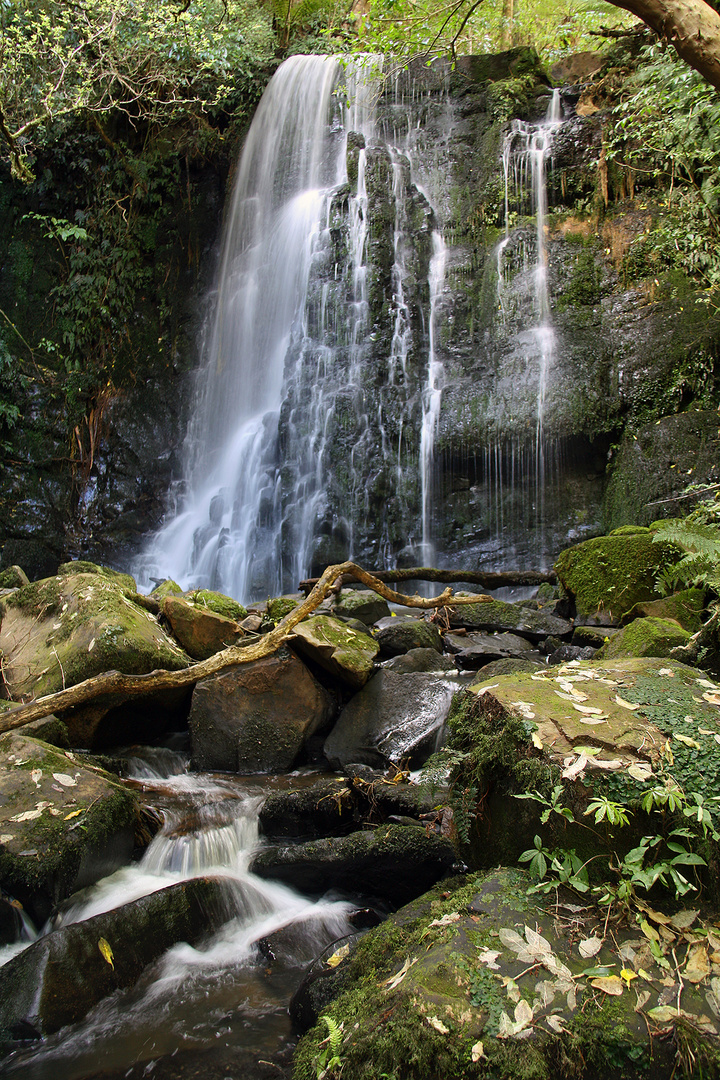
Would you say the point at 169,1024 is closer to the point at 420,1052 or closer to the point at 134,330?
the point at 420,1052

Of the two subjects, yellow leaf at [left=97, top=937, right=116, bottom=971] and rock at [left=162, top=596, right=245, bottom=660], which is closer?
yellow leaf at [left=97, top=937, right=116, bottom=971]

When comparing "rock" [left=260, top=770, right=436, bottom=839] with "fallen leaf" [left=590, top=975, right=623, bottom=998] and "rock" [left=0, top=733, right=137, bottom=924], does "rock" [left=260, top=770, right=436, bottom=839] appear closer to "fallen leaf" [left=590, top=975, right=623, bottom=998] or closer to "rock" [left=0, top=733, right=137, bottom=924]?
"rock" [left=0, top=733, right=137, bottom=924]

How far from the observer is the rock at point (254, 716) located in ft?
16.0

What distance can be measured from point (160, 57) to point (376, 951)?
17778 mm

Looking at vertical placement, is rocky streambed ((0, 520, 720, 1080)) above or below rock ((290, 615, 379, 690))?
below

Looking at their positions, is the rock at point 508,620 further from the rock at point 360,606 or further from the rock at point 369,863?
the rock at point 369,863

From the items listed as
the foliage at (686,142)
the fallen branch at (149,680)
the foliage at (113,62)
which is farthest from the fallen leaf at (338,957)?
the foliage at (113,62)

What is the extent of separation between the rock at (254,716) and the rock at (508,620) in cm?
272

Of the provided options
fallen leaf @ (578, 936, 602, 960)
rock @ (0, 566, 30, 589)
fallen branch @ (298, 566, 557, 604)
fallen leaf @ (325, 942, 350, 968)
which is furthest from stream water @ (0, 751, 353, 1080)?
fallen branch @ (298, 566, 557, 604)

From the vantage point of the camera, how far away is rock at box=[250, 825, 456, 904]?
3.08m

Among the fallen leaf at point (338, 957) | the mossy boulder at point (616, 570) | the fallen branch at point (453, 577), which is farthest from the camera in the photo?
the fallen branch at point (453, 577)

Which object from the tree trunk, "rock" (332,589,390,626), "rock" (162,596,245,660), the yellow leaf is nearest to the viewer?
the yellow leaf

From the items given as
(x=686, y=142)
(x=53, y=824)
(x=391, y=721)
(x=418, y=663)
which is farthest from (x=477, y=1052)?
(x=686, y=142)

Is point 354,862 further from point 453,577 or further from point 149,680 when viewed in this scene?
point 453,577
